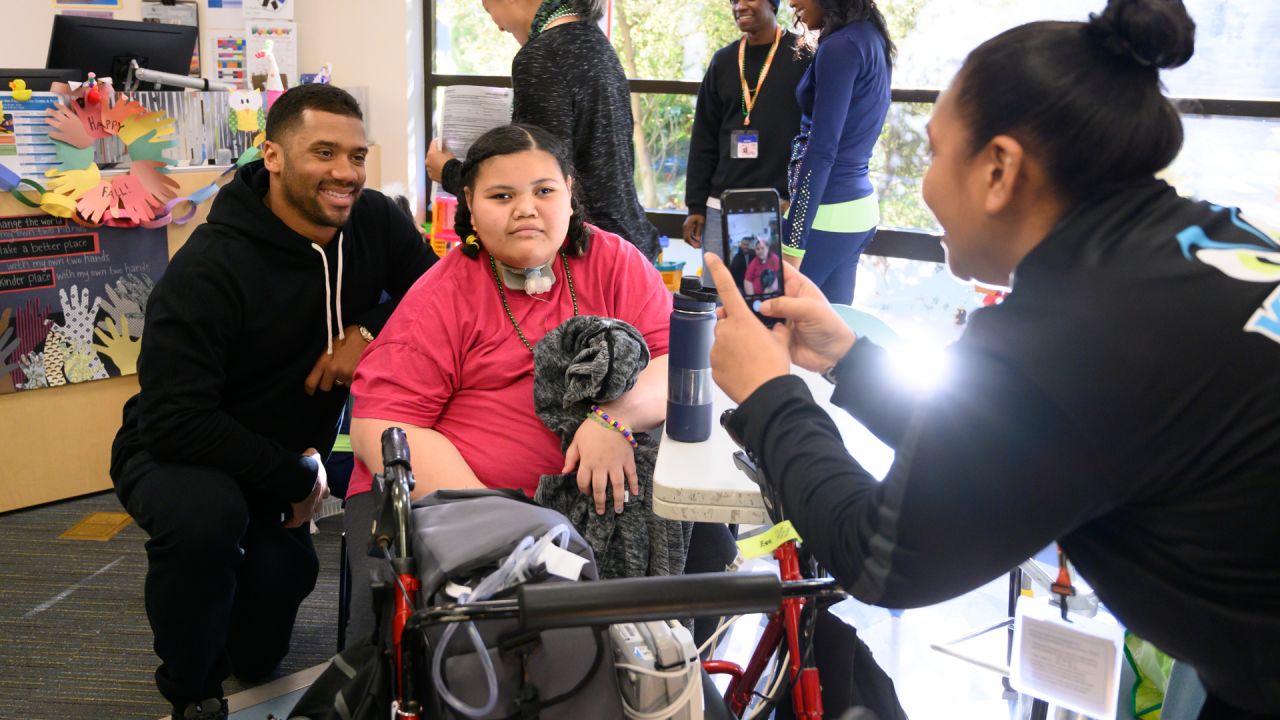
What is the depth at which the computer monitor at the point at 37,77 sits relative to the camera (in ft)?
8.95

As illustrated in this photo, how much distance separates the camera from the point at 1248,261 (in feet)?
2.52

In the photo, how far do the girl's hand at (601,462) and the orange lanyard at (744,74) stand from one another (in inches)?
78.8

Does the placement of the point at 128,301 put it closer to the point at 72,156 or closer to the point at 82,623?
the point at 72,156

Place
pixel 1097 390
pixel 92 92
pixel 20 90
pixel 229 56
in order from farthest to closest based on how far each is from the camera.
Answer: pixel 229 56
pixel 92 92
pixel 20 90
pixel 1097 390

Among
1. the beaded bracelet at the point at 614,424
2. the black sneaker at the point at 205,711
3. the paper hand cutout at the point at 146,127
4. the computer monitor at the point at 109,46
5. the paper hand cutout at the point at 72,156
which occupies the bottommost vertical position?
the black sneaker at the point at 205,711

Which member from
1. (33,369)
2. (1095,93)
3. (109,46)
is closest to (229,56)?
(109,46)

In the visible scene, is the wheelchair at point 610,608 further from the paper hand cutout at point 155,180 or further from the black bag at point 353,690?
the paper hand cutout at point 155,180

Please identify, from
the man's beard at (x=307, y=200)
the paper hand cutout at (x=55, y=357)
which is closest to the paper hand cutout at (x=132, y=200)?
the paper hand cutout at (x=55, y=357)

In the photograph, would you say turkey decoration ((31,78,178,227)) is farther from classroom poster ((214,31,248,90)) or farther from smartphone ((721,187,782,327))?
smartphone ((721,187,782,327))

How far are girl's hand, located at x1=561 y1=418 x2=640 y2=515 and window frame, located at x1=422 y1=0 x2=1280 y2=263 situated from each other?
1.51 metres

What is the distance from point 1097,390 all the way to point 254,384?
1.69 meters

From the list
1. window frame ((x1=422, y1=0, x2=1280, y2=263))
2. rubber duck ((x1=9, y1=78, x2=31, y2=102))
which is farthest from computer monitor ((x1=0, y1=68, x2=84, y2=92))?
window frame ((x1=422, y1=0, x2=1280, y2=263))

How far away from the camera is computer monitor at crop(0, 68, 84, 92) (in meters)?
2.73

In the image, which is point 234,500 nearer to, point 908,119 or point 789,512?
point 789,512
